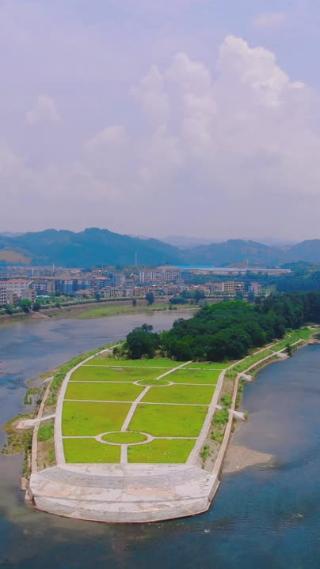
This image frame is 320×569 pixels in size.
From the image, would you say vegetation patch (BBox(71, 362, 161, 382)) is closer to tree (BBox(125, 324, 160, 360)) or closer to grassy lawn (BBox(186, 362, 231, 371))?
grassy lawn (BBox(186, 362, 231, 371))

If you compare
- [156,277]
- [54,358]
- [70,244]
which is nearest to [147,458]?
[54,358]

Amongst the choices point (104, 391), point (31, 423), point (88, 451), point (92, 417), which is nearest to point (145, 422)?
point (92, 417)

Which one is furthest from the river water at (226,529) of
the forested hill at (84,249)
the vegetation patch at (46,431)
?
the forested hill at (84,249)

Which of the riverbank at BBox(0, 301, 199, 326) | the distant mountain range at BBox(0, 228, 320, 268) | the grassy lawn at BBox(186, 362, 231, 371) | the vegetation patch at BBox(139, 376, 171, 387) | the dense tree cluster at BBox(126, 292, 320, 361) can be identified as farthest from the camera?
the distant mountain range at BBox(0, 228, 320, 268)

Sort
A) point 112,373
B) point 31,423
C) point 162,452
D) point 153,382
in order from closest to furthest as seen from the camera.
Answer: point 162,452 < point 31,423 < point 153,382 < point 112,373

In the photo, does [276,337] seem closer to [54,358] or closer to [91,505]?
[54,358]

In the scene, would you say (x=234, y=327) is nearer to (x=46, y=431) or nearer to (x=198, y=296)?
(x=46, y=431)

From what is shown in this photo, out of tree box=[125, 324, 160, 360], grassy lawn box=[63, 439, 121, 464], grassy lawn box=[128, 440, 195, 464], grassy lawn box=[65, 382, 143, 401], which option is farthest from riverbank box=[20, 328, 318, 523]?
tree box=[125, 324, 160, 360]
